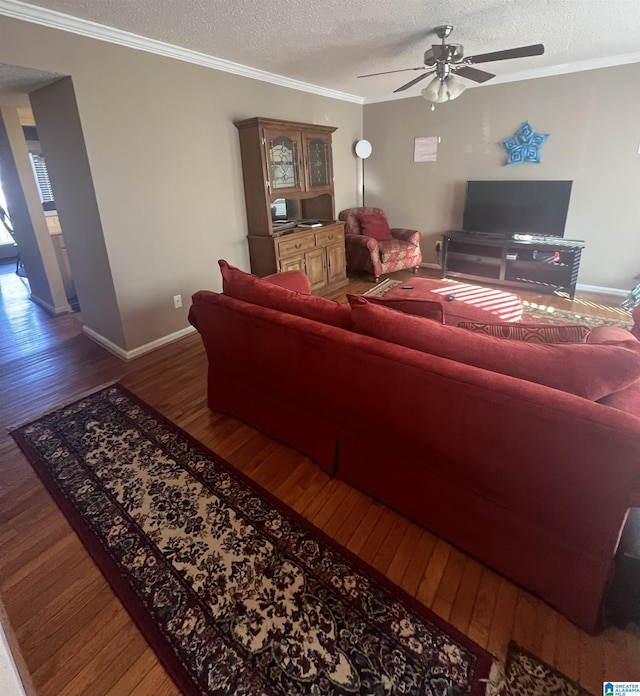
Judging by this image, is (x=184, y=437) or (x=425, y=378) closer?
(x=425, y=378)

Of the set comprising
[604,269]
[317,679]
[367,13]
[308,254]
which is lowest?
[317,679]

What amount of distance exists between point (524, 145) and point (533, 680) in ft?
16.4

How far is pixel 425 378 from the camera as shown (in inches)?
53.6

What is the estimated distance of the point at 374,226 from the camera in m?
5.27

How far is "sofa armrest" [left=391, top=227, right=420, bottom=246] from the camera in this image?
5199 millimetres

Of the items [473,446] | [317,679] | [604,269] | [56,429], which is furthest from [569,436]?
[604,269]

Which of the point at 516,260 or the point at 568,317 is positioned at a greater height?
the point at 516,260

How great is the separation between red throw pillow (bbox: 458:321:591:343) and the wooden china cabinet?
281 cm

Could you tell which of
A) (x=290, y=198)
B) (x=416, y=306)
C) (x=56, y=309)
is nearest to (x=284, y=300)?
(x=416, y=306)

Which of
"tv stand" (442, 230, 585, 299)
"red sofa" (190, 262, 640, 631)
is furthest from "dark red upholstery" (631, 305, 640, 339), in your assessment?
"tv stand" (442, 230, 585, 299)

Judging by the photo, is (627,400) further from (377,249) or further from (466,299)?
(377,249)

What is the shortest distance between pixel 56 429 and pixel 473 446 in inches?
93.0

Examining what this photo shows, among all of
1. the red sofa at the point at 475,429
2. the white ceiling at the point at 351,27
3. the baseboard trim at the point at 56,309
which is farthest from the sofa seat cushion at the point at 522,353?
the baseboard trim at the point at 56,309

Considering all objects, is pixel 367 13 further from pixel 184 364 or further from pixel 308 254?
pixel 184 364
